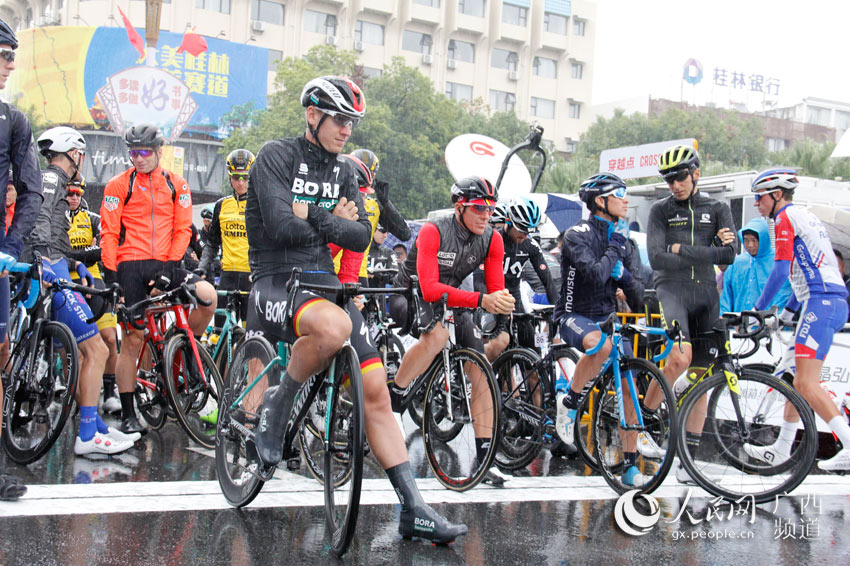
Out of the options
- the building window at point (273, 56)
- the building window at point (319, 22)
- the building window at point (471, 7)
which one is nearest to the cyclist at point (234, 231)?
the building window at point (273, 56)

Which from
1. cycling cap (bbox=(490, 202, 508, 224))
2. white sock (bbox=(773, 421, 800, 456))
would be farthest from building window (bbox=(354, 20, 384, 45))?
white sock (bbox=(773, 421, 800, 456))

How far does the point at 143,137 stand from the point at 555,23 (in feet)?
251

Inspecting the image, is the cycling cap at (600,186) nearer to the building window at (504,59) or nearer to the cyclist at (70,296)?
the cyclist at (70,296)

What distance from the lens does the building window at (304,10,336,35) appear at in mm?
68312

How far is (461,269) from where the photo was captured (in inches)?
247

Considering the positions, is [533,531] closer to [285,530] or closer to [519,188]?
[285,530]

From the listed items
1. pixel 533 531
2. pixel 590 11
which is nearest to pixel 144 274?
pixel 533 531

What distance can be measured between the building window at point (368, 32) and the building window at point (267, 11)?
20.3ft

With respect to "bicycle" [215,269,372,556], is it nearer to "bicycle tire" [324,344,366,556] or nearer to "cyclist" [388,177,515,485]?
"bicycle tire" [324,344,366,556]

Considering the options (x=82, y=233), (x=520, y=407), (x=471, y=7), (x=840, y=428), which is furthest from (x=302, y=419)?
(x=471, y=7)

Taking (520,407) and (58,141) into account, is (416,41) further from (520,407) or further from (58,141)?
(520,407)

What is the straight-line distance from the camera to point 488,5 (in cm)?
7500

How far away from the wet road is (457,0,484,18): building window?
72136 millimetres

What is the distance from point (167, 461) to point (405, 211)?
4090cm
